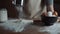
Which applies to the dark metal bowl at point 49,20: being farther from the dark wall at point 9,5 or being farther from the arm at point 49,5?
the dark wall at point 9,5

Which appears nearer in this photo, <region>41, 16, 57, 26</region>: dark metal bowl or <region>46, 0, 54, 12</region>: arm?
<region>41, 16, 57, 26</region>: dark metal bowl

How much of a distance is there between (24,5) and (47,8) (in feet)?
0.88

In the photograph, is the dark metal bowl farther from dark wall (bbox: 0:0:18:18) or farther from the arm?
dark wall (bbox: 0:0:18:18)

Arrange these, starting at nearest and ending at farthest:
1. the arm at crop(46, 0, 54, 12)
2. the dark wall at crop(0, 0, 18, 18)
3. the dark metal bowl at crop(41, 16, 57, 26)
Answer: the dark metal bowl at crop(41, 16, 57, 26), the arm at crop(46, 0, 54, 12), the dark wall at crop(0, 0, 18, 18)

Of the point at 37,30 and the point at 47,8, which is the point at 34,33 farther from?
the point at 47,8

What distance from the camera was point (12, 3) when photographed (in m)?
1.72

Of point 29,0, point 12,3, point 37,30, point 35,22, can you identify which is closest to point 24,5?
point 29,0

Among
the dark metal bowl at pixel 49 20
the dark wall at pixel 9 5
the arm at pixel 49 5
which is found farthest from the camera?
the dark wall at pixel 9 5

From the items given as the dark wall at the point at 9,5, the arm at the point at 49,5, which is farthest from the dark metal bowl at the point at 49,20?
the dark wall at the point at 9,5

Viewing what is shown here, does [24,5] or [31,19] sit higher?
[24,5]

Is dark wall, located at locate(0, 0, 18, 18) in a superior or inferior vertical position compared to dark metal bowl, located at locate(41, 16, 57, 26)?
superior

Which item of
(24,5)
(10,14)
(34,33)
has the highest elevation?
(24,5)

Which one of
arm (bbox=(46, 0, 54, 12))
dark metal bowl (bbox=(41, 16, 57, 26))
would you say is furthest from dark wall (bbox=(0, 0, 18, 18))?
dark metal bowl (bbox=(41, 16, 57, 26))

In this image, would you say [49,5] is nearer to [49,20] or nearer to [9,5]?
[49,20]
